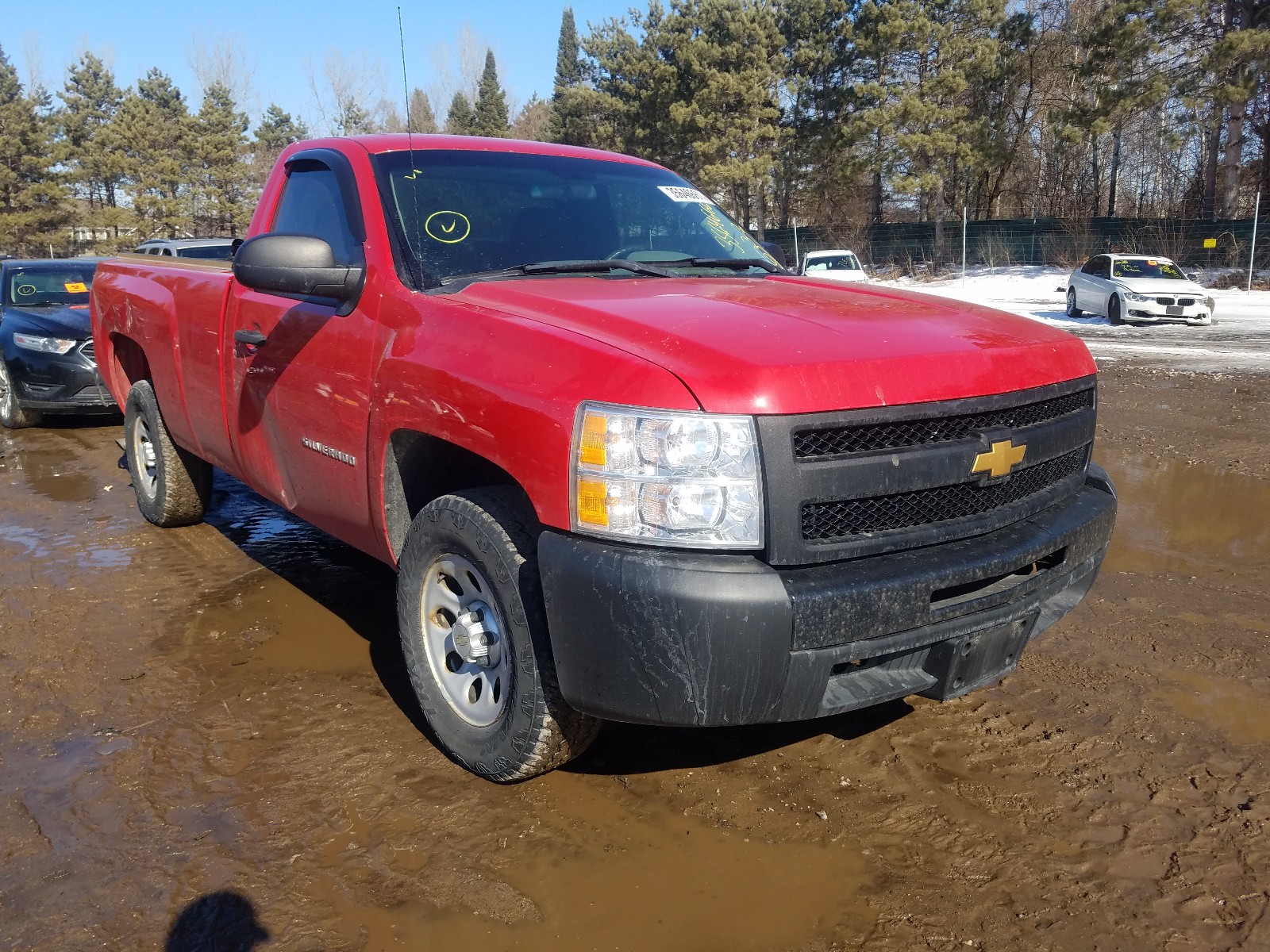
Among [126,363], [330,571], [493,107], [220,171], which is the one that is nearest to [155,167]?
[220,171]

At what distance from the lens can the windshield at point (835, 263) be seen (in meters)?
26.0

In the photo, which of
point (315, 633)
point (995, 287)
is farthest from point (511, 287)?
point (995, 287)

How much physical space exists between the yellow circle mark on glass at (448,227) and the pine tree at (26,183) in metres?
57.7

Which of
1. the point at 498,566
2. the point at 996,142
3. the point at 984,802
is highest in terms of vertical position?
the point at 996,142

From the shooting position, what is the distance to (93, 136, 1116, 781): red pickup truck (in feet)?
7.46

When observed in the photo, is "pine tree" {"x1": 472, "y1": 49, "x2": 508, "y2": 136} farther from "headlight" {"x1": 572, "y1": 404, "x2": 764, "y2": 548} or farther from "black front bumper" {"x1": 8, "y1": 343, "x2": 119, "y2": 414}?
"headlight" {"x1": 572, "y1": 404, "x2": 764, "y2": 548}

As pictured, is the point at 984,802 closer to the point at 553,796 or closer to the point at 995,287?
the point at 553,796

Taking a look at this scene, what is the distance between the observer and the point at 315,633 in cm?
411

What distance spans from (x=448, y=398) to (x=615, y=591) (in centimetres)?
82

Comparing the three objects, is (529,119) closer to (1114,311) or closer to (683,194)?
(1114,311)

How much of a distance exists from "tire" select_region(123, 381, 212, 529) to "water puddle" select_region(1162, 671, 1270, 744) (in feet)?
15.6

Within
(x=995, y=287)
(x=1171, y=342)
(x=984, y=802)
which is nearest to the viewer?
(x=984, y=802)

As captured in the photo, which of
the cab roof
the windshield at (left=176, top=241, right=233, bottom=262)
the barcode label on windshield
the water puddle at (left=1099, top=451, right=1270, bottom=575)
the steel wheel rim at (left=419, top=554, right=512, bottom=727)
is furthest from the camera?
the windshield at (left=176, top=241, right=233, bottom=262)

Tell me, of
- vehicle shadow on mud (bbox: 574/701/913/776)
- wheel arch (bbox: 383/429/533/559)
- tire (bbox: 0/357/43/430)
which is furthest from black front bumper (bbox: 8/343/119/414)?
vehicle shadow on mud (bbox: 574/701/913/776)
